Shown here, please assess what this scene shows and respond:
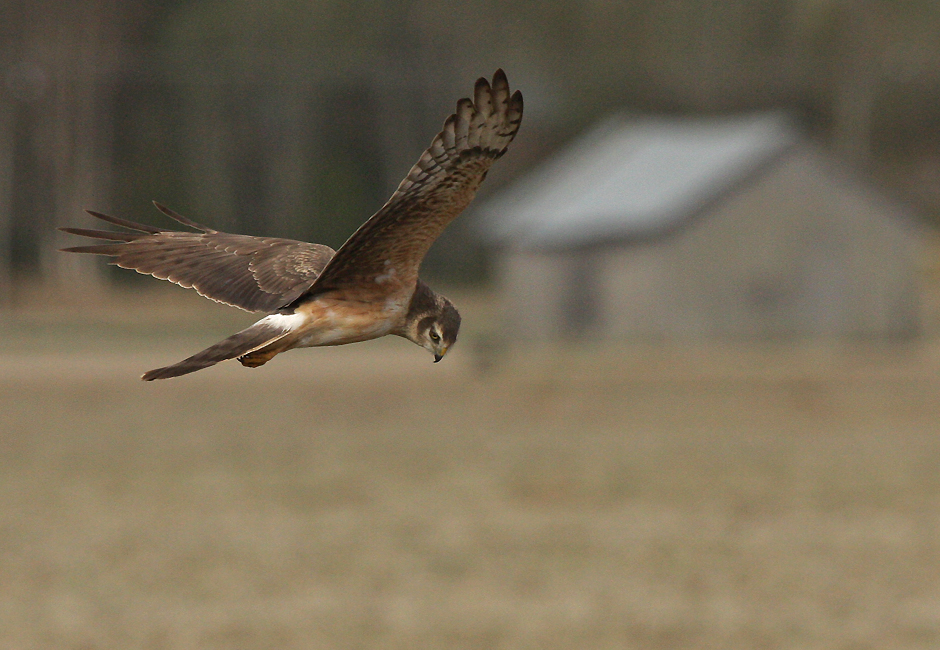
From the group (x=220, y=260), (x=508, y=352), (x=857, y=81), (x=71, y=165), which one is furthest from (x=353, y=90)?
(x=220, y=260)

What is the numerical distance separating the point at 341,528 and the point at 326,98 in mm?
40399

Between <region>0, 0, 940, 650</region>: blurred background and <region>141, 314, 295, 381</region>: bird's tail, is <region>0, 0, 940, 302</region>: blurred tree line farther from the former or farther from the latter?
<region>141, 314, 295, 381</region>: bird's tail

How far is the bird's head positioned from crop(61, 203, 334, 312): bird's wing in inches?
8.9

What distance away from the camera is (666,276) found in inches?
2261

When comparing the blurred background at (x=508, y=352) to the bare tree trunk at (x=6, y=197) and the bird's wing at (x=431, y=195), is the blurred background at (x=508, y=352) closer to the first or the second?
the bare tree trunk at (x=6, y=197)

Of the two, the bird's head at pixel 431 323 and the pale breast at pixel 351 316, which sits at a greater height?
the pale breast at pixel 351 316

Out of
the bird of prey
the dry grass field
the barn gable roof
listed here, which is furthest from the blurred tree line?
the bird of prey

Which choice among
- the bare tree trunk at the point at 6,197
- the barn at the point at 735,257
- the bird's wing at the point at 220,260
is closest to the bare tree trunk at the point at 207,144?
the bare tree trunk at the point at 6,197

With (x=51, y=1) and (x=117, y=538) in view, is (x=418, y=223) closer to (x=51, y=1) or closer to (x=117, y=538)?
(x=117, y=538)

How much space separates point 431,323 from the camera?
2896 mm

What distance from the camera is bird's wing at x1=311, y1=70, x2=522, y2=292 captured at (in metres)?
2.75

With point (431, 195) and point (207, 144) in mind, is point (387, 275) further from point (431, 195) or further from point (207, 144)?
point (207, 144)

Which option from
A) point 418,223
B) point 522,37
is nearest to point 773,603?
point 522,37

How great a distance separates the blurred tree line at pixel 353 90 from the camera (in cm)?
7069
